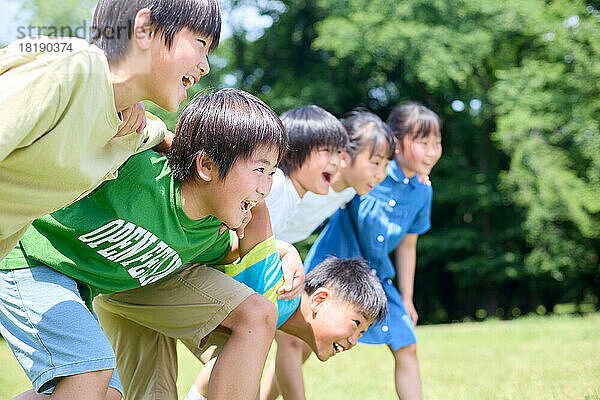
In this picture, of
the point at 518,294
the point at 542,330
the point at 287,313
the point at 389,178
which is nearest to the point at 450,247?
the point at 518,294

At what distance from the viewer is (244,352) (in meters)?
2.33

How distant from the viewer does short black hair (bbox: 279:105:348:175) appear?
349 cm

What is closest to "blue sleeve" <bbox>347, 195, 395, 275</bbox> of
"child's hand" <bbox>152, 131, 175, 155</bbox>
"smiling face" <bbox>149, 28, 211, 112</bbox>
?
"child's hand" <bbox>152, 131, 175, 155</bbox>

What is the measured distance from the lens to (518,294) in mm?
22062

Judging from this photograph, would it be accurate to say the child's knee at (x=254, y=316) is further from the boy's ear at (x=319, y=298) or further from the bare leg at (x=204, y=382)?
the bare leg at (x=204, y=382)

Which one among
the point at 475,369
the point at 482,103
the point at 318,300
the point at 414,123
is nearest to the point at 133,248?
the point at 318,300

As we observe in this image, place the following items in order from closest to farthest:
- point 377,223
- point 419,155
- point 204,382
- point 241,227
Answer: point 241,227, point 204,382, point 377,223, point 419,155

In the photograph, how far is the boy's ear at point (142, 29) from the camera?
1.86 meters

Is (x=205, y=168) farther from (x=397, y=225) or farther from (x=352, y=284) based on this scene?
(x=397, y=225)

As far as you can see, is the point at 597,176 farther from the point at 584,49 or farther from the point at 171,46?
the point at 171,46

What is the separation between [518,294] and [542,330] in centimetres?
1290

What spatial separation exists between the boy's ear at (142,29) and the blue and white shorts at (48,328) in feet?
2.63

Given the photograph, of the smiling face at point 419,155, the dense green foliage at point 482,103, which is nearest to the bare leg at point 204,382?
the smiling face at point 419,155

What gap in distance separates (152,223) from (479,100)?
1847cm
